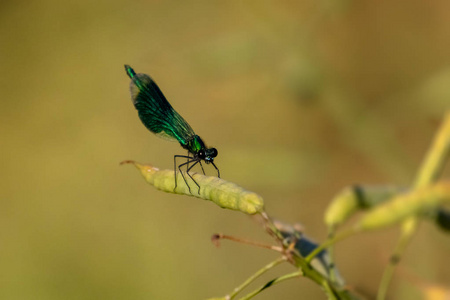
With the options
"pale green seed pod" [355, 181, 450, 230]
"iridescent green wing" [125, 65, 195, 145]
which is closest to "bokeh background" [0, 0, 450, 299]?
"iridescent green wing" [125, 65, 195, 145]

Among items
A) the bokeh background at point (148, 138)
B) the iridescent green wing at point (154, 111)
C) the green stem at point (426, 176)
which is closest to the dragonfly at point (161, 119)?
the iridescent green wing at point (154, 111)

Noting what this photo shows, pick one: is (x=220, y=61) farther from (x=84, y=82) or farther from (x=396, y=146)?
(x=84, y=82)

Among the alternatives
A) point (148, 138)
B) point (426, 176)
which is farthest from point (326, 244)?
point (148, 138)

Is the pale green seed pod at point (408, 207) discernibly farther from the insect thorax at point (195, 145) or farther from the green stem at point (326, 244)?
the insect thorax at point (195, 145)

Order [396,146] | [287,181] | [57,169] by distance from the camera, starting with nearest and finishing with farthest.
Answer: [396,146], [287,181], [57,169]

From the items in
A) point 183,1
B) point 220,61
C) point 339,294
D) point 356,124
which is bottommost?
point 339,294

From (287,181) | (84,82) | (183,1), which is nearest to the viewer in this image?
(287,181)

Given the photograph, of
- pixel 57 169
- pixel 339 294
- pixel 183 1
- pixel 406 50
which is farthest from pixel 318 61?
pixel 57 169
